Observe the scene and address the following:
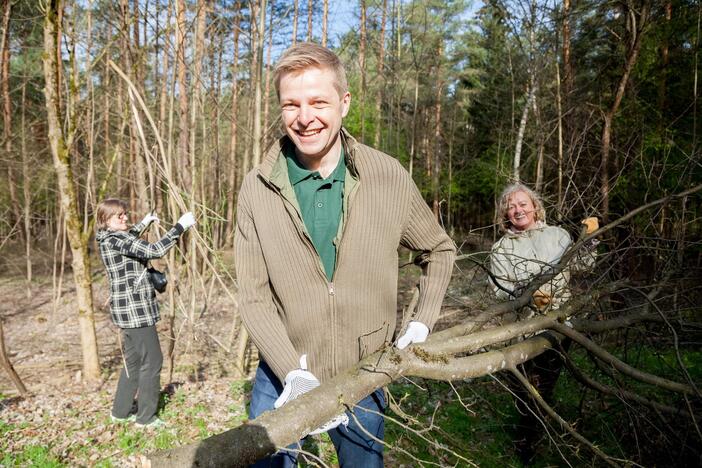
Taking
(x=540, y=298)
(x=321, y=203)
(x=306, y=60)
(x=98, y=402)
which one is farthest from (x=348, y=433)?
(x=98, y=402)

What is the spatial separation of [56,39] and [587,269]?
452cm

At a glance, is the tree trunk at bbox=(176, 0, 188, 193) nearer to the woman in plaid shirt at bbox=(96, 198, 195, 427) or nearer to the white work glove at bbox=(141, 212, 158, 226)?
the white work glove at bbox=(141, 212, 158, 226)

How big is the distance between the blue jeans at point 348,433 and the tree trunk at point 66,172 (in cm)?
331

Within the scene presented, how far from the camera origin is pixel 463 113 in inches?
813

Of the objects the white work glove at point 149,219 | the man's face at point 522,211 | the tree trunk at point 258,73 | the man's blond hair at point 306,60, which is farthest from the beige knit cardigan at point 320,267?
the tree trunk at point 258,73

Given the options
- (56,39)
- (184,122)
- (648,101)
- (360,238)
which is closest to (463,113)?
(648,101)

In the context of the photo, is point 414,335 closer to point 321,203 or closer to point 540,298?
point 321,203

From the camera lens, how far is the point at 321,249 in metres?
1.64

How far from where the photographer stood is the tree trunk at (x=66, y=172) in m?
3.73

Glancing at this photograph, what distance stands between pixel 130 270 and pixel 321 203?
2770 millimetres

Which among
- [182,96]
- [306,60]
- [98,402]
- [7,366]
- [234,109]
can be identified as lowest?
[98,402]

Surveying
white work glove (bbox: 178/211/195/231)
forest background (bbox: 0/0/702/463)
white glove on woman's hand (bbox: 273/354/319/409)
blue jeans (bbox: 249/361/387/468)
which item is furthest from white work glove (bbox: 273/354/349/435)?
white work glove (bbox: 178/211/195/231)

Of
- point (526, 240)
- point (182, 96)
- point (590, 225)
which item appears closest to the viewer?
point (590, 225)

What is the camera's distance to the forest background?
3.55 m
